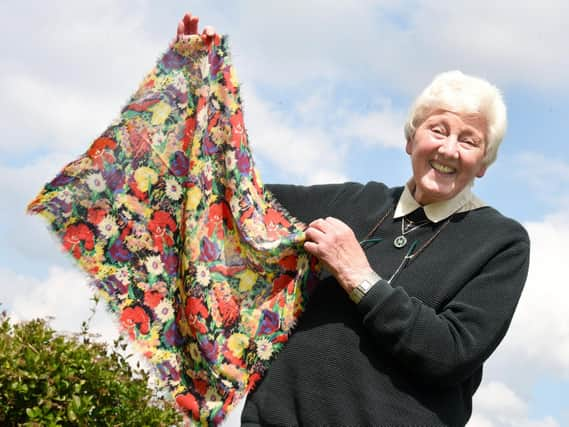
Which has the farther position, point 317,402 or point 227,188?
point 227,188

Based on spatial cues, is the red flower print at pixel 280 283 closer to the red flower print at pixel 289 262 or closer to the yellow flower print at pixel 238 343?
the red flower print at pixel 289 262

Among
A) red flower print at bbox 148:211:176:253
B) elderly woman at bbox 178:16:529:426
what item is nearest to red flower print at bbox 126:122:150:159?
red flower print at bbox 148:211:176:253

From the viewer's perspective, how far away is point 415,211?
3.48 m

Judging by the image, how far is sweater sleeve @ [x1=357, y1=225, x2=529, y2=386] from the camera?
119 inches

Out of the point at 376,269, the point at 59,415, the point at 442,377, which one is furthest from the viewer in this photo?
the point at 376,269

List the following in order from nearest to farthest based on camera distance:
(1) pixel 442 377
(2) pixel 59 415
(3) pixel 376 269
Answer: (2) pixel 59 415 < (1) pixel 442 377 < (3) pixel 376 269

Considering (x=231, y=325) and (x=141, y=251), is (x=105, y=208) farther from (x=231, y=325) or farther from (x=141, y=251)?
(x=231, y=325)

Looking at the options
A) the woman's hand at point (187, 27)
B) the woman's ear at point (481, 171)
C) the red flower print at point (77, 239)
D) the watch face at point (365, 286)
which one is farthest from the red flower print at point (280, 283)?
the woman's hand at point (187, 27)

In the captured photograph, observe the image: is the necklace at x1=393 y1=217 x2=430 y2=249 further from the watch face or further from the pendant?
the watch face

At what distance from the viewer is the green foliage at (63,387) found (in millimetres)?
2842

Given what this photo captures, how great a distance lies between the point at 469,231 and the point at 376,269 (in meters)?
0.45

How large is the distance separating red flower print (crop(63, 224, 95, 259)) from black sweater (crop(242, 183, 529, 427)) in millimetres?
962

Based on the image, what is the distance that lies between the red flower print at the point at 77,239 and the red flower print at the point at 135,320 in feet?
1.06

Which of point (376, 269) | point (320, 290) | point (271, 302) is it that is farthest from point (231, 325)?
point (376, 269)
